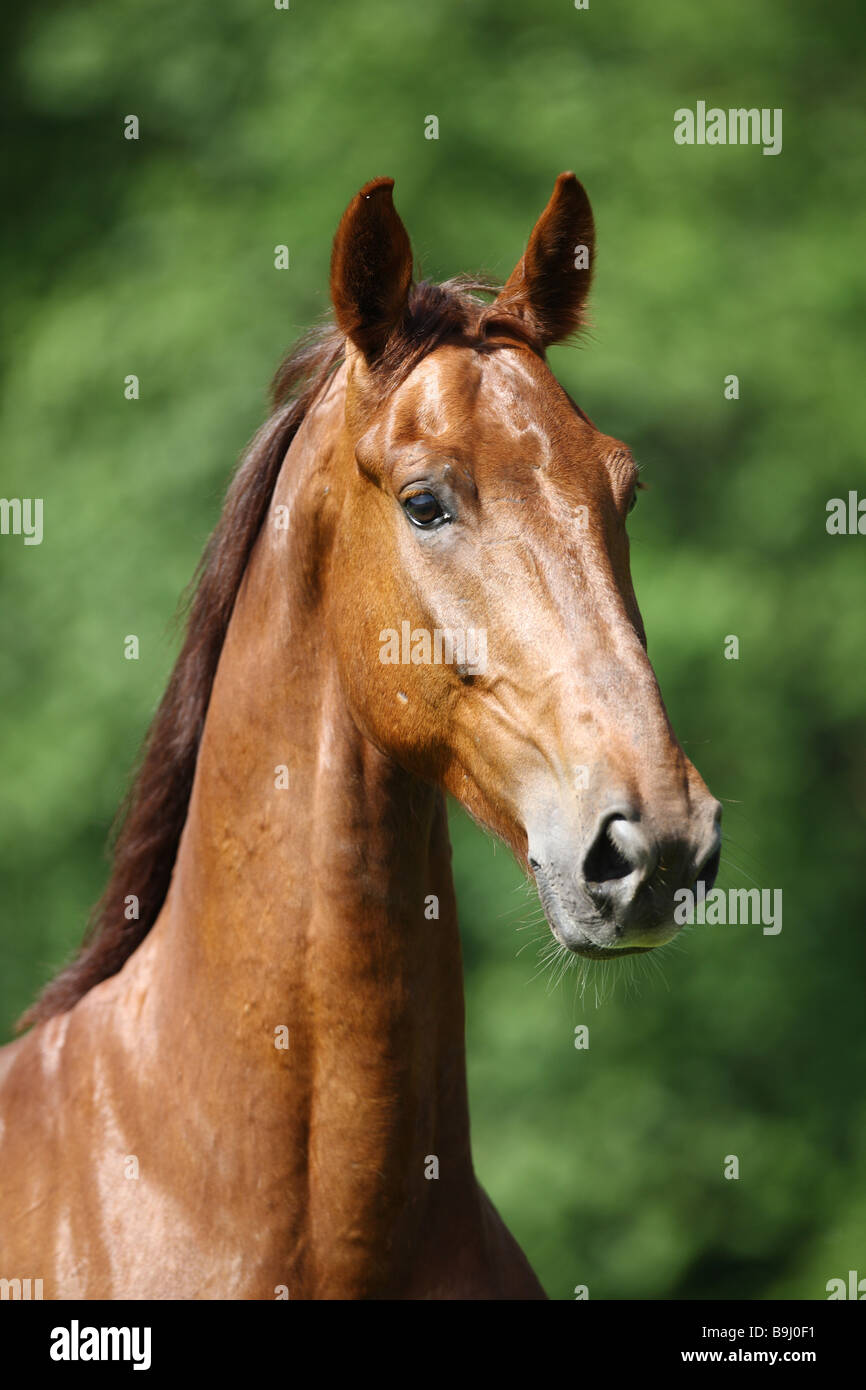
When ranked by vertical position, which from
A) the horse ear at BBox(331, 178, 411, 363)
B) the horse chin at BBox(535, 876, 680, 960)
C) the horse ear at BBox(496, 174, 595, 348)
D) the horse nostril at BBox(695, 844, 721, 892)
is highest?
the horse ear at BBox(496, 174, 595, 348)

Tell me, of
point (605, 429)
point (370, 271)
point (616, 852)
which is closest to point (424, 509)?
point (370, 271)

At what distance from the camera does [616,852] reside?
64.2 inches

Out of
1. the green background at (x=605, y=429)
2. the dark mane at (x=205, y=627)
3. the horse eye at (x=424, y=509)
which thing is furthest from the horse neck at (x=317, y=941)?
the green background at (x=605, y=429)

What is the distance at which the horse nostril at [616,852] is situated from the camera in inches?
62.4

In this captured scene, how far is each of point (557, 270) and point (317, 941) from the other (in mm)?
1168

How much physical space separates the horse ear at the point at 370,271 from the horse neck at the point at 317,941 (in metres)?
0.16

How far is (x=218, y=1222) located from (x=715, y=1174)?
3.88 m

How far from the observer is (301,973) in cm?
196

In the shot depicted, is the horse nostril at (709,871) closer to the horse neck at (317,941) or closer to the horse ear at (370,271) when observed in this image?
the horse neck at (317,941)

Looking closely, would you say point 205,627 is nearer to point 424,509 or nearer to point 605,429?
point 424,509

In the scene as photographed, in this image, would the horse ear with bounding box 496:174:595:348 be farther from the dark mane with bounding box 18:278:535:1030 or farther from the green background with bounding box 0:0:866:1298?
the green background with bounding box 0:0:866:1298

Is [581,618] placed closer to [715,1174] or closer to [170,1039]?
Result: [170,1039]

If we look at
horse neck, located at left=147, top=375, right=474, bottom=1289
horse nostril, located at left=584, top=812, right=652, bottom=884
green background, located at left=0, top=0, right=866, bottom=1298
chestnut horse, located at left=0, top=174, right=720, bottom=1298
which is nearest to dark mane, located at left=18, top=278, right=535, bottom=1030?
chestnut horse, located at left=0, top=174, right=720, bottom=1298

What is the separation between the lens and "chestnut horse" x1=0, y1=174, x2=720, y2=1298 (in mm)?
1800
